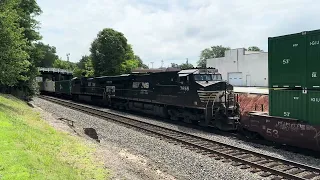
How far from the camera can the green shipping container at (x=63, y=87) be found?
137 feet

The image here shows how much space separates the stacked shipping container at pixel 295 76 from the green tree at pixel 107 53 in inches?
1709

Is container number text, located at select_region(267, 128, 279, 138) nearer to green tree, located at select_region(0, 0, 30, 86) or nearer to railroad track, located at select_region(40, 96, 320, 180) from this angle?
railroad track, located at select_region(40, 96, 320, 180)

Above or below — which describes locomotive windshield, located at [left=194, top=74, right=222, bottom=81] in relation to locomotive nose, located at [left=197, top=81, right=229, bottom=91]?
above

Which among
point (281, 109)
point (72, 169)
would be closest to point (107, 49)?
point (281, 109)

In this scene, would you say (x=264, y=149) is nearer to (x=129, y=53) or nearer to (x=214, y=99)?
(x=214, y=99)

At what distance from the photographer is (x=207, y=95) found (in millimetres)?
17344

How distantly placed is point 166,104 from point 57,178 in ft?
49.1

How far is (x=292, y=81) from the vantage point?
12234mm

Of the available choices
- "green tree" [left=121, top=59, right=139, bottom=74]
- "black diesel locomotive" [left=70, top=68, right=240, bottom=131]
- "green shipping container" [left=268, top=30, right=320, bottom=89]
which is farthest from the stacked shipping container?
"green tree" [left=121, top=59, right=139, bottom=74]

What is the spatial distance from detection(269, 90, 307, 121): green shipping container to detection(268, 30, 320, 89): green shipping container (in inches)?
11.9

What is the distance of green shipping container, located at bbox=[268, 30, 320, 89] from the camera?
11.4 meters

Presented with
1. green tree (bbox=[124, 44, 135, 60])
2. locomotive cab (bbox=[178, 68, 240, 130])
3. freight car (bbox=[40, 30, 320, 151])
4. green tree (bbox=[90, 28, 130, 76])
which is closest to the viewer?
freight car (bbox=[40, 30, 320, 151])

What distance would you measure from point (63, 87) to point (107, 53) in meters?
13.5

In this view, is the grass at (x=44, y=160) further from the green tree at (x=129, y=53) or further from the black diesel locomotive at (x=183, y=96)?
the green tree at (x=129, y=53)
